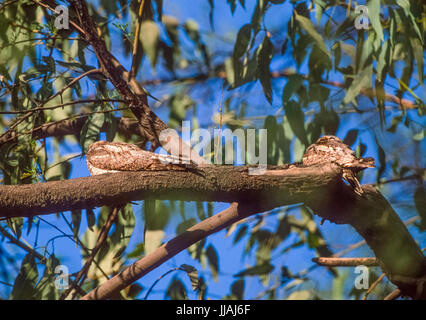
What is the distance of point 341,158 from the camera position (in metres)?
1.52

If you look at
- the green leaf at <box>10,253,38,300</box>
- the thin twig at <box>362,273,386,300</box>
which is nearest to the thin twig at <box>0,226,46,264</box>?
the green leaf at <box>10,253,38,300</box>

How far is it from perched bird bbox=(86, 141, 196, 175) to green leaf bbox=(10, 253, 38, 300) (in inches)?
23.9

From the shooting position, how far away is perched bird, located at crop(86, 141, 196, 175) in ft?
4.49

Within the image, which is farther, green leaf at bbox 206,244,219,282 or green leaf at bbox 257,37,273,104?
green leaf at bbox 206,244,219,282

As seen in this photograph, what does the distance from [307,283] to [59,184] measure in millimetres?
1475

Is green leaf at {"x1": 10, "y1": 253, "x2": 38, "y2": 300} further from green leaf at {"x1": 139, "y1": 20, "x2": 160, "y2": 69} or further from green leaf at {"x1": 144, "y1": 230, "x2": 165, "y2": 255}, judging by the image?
green leaf at {"x1": 139, "y1": 20, "x2": 160, "y2": 69}

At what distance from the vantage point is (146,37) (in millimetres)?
2094

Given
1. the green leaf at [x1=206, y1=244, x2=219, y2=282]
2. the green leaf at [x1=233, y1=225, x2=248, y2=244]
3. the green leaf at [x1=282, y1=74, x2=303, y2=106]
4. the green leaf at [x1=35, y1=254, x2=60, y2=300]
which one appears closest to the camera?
the green leaf at [x1=35, y1=254, x2=60, y2=300]

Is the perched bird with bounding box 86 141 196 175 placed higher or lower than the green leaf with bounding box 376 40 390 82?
lower

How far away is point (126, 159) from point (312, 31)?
100 cm

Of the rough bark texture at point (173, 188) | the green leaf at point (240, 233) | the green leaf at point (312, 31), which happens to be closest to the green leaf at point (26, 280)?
the rough bark texture at point (173, 188)

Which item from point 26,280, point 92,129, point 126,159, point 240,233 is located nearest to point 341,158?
point 126,159
